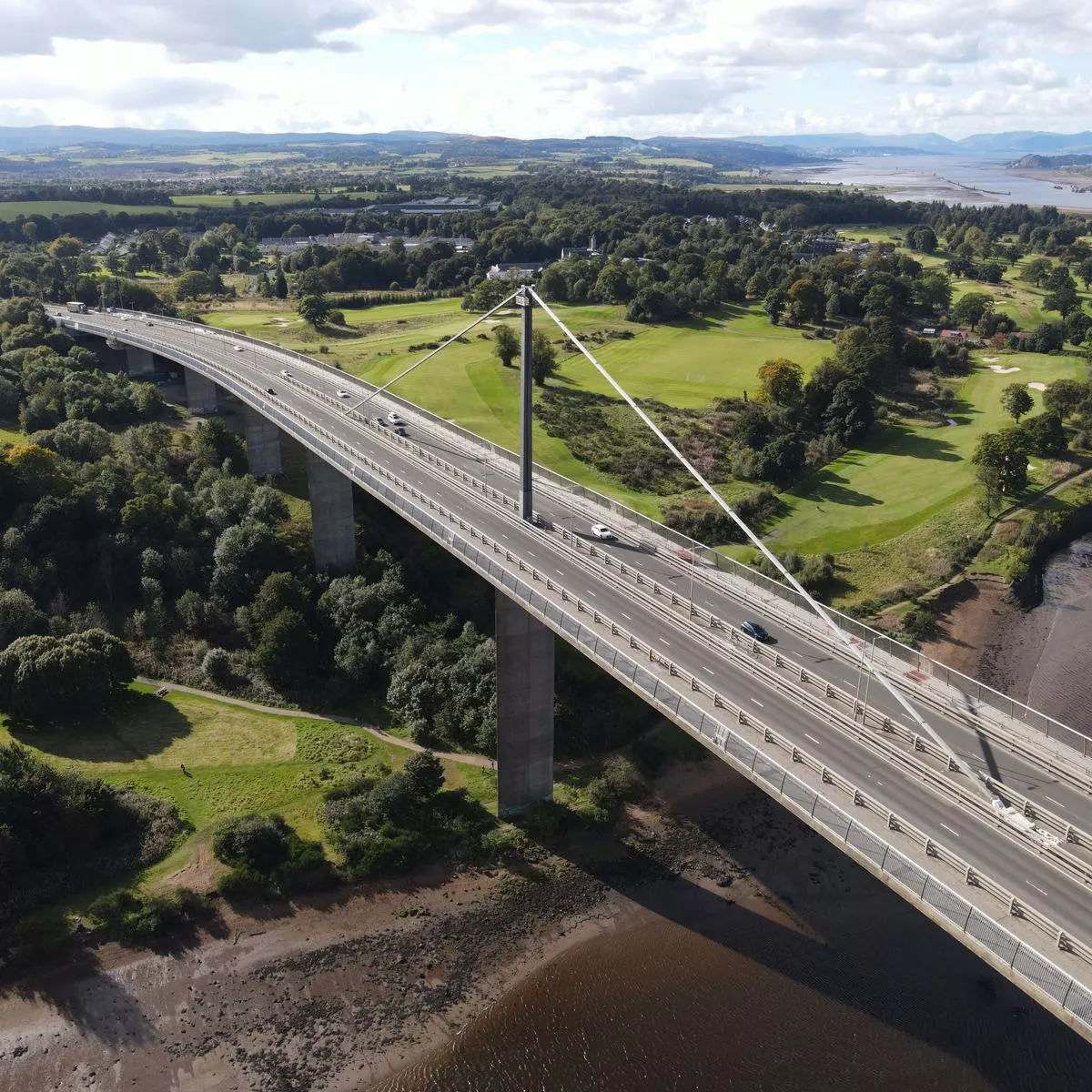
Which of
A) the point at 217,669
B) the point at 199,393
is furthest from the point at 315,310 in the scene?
the point at 217,669

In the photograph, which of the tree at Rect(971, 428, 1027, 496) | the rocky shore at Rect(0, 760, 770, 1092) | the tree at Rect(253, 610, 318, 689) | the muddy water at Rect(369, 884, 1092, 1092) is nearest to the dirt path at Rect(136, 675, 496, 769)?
the tree at Rect(253, 610, 318, 689)

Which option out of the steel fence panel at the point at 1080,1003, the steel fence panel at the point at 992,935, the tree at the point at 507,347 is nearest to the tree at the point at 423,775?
the steel fence panel at the point at 992,935

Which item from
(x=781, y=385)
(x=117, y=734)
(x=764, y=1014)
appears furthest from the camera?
(x=781, y=385)

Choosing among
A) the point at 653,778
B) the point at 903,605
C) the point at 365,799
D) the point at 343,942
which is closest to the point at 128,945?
the point at 343,942

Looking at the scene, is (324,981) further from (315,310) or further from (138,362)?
(315,310)

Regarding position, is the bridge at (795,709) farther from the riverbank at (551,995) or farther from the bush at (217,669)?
the bush at (217,669)

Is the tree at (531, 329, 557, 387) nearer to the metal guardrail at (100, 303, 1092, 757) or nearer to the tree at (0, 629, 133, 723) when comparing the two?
the metal guardrail at (100, 303, 1092, 757)
